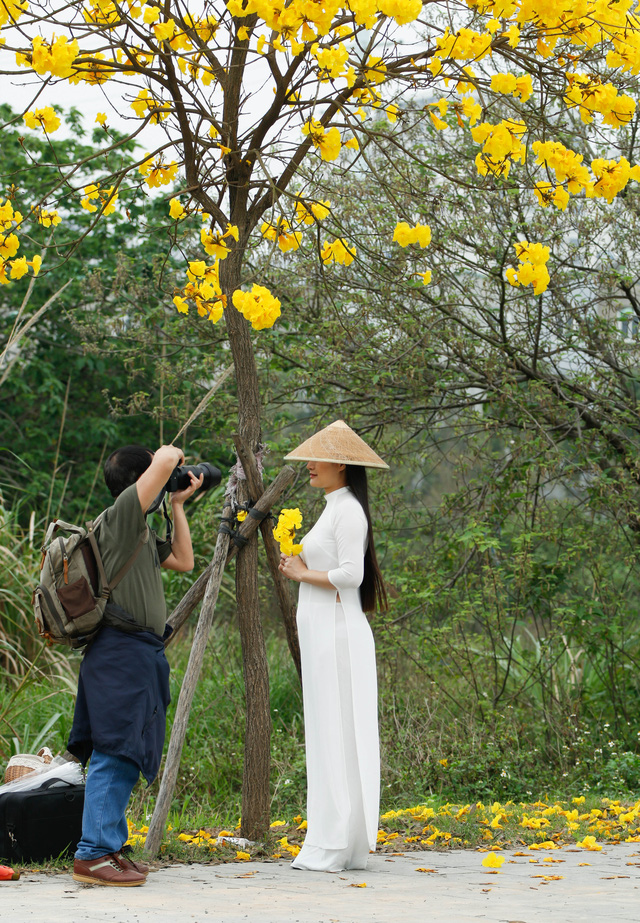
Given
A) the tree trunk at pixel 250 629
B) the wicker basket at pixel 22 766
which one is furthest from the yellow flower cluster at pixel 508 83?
the wicker basket at pixel 22 766

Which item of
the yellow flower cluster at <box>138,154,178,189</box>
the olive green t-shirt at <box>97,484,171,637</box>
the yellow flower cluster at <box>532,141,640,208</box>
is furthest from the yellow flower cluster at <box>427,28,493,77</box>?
A: the olive green t-shirt at <box>97,484,171,637</box>

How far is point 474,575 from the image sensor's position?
661cm

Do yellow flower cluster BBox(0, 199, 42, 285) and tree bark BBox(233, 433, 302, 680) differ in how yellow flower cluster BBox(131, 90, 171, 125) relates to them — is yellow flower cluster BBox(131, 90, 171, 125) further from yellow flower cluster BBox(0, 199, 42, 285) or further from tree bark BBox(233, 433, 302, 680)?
tree bark BBox(233, 433, 302, 680)

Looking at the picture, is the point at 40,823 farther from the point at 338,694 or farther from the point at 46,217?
the point at 46,217

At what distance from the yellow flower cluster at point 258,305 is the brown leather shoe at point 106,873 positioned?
73.6 inches

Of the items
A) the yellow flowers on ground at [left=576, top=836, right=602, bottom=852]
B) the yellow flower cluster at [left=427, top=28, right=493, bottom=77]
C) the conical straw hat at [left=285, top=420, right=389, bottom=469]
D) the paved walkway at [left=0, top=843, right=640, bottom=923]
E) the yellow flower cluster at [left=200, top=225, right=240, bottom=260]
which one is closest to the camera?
the paved walkway at [left=0, top=843, right=640, bottom=923]

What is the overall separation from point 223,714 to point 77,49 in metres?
4.41

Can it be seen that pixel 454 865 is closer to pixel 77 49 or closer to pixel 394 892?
pixel 394 892

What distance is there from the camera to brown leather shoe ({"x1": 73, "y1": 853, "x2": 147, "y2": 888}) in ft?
11.1

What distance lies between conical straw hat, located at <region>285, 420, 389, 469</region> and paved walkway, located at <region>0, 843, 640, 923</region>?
158cm

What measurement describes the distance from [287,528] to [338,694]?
67cm

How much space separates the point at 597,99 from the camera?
3.87 meters

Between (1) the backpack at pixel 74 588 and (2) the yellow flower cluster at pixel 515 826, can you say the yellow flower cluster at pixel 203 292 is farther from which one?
(2) the yellow flower cluster at pixel 515 826

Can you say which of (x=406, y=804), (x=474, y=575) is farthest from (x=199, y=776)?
(x=474, y=575)
